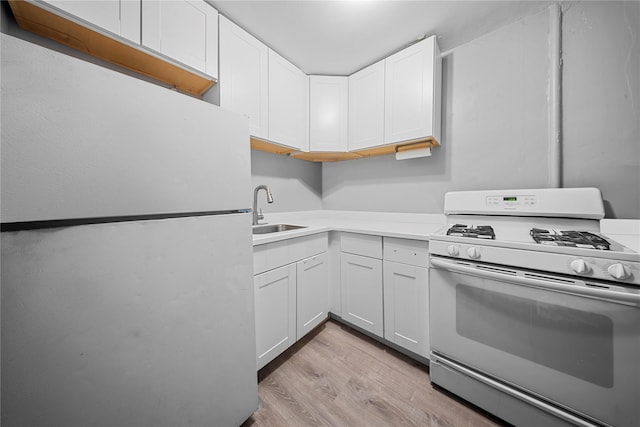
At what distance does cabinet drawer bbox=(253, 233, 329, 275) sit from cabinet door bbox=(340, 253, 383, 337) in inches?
8.9

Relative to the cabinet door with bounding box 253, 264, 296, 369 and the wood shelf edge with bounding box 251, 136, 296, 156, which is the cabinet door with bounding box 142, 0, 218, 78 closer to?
the wood shelf edge with bounding box 251, 136, 296, 156

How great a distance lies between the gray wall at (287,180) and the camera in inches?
81.3

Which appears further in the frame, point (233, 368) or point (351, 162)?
point (351, 162)

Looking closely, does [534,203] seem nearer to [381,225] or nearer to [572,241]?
[572,241]

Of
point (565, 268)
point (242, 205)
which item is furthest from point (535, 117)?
point (242, 205)

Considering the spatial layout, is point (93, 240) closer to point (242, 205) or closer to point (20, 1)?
point (242, 205)

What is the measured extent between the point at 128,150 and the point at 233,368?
3.04ft

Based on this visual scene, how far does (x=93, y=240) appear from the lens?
618 mm

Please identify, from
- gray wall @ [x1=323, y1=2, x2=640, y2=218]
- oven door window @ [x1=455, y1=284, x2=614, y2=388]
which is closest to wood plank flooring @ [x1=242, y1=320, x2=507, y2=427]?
oven door window @ [x1=455, y1=284, x2=614, y2=388]

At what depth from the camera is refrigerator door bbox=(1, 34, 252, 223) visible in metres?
0.51

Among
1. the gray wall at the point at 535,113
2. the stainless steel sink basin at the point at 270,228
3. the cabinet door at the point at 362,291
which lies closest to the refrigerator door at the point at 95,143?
the stainless steel sink basin at the point at 270,228

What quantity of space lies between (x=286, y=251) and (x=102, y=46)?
1455 mm

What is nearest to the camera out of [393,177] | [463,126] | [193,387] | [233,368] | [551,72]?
[193,387]

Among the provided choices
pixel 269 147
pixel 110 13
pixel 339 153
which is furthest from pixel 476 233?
pixel 110 13
